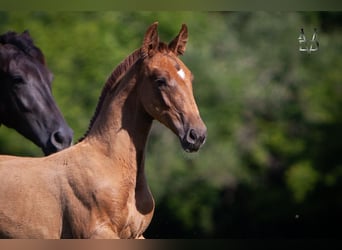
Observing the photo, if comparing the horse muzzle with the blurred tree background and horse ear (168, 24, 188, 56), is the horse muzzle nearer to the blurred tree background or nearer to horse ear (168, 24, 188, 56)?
horse ear (168, 24, 188, 56)

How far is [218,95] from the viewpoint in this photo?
12.2 m

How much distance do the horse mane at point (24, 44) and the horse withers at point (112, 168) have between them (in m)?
1.34

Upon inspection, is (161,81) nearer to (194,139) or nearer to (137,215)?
(194,139)

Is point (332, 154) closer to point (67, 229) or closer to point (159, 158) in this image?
point (159, 158)

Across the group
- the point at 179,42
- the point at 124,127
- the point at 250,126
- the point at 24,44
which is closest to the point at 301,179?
the point at 250,126

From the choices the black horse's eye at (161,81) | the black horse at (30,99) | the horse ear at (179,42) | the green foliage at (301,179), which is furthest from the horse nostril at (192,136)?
the green foliage at (301,179)

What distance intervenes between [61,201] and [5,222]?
0.37 m

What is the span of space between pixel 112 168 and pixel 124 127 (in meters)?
0.27

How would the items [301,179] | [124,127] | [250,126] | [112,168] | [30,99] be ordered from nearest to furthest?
[112,168] < [124,127] < [30,99] < [301,179] < [250,126]

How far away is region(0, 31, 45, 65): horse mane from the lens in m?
7.80

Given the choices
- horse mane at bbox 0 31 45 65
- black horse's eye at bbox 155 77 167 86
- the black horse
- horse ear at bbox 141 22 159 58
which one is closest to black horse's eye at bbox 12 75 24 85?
the black horse

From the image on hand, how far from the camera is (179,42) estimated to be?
6.68 meters

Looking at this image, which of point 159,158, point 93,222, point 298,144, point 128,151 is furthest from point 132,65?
point 298,144
